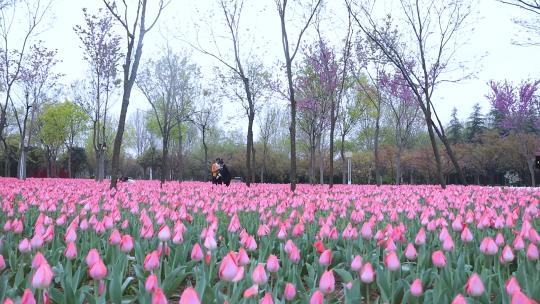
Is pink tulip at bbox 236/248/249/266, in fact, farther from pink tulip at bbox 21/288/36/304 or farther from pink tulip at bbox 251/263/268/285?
pink tulip at bbox 21/288/36/304

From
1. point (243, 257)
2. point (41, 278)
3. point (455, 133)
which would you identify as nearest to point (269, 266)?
point (243, 257)

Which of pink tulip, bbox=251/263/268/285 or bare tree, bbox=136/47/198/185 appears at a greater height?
bare tree, bbox=136/47/198/185

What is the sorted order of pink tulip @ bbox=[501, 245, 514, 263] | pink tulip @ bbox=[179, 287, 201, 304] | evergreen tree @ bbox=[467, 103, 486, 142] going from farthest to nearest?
evergreen tree @ bbox=[467, 103, 486, 142] → pink tulip @ bbox=[501, 245, 514, 263] → pink tulip @ bbox=[179, 287, 201, 304]

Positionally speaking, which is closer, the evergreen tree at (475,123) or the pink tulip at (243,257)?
the pink tulip at (243,257)

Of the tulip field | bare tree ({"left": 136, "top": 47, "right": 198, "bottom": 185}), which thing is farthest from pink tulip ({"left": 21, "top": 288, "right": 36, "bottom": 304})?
bare tree ({"left": 136, "top": 47, "right": 198, "bottom": 185})

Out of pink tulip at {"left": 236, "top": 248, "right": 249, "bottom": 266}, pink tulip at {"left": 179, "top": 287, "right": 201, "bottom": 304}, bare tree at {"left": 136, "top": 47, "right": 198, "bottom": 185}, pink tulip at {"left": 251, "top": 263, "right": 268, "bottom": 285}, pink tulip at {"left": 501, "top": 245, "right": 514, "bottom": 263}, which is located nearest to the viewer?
pink tulip at {"left": 179, "top": 287, "right": 201, "bottom": 304}

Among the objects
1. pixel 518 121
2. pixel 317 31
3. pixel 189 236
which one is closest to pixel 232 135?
pixel 518 121

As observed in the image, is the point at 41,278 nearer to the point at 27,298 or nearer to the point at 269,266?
the point at 27,298

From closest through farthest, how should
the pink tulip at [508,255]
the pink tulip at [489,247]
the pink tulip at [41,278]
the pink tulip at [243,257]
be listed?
the pink tulip at [41,278] → the pink tulip at [243,257] → the pink tulip at [508,255] → the pink tulip at [489,247]

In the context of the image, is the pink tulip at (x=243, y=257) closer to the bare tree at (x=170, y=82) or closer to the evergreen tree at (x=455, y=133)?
the bare tree at (x=170, y=82)

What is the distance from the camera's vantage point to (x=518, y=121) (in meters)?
27.2

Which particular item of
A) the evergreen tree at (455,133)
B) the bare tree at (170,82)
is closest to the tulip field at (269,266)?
the bare tree at (170,82)

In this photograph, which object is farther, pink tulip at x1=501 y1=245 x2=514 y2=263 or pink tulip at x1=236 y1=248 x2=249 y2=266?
pink tulip at x1=501 y1=245 x2=514 y2=263

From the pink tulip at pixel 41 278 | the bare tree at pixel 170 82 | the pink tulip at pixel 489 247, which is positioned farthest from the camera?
the bare tree at pixel 170 82
